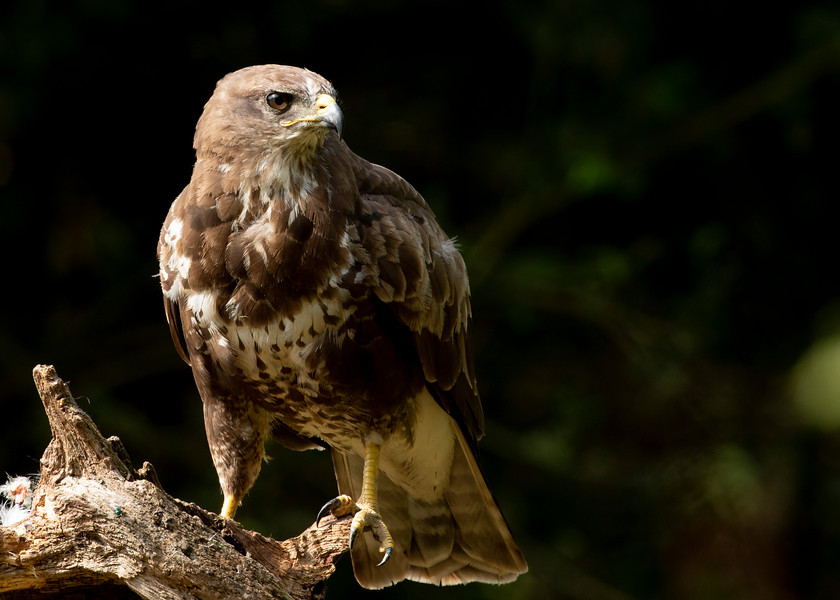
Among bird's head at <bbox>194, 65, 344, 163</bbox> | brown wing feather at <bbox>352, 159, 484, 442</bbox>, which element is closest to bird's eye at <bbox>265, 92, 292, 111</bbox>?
bird's head at <bbox>194, 65, 344, 163</bbox>

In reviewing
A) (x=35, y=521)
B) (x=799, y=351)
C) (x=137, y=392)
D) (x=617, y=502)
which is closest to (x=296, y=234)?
(x=35, y=521)

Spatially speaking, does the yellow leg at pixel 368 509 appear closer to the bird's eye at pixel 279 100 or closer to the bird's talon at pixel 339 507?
the bird's talon at pixel 339 507

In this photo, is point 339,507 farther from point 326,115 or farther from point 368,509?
point 326,115

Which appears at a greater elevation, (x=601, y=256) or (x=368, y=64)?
(x=368, y=64)

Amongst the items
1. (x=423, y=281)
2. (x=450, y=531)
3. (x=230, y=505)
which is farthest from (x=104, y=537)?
(x=450, y=531)

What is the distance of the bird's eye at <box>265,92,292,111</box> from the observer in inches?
117

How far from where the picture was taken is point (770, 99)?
5.32 m

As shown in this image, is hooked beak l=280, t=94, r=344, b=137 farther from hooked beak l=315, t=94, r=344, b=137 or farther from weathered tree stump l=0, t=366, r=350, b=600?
weathered tree stump l=0, t=366, r=350, b=600

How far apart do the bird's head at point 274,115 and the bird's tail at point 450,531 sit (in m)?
1.17

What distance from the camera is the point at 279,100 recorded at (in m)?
2.98

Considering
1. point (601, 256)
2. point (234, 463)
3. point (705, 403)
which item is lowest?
point (234, 463)

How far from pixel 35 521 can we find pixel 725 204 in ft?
13.8

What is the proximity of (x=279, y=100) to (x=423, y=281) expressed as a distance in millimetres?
648

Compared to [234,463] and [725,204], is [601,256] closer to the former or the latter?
[725,204]
